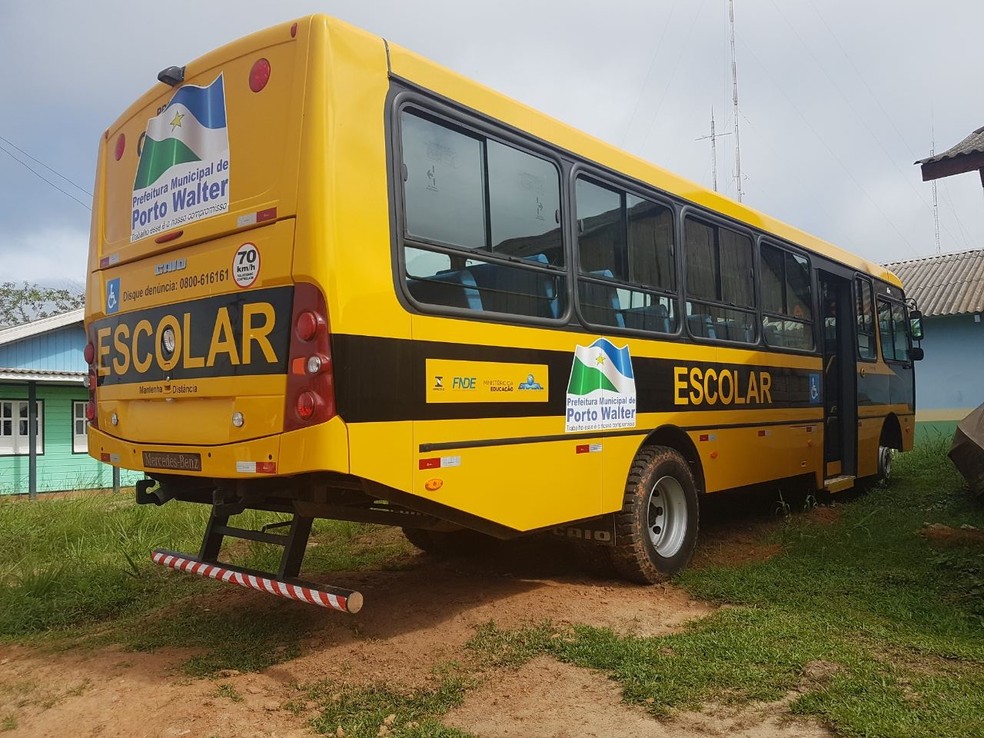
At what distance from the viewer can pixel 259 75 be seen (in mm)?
4109

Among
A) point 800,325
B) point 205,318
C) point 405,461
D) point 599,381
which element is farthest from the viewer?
point 800,325

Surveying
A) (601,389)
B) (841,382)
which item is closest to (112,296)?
(601,389)

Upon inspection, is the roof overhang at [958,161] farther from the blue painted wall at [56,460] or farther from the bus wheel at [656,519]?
the blue painted wall at [56,460]

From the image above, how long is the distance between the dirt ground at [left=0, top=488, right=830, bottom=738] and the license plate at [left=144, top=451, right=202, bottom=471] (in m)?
1.06

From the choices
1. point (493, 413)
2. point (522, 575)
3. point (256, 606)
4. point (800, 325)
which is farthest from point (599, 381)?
point (800, 325)

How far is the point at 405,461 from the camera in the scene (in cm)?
391

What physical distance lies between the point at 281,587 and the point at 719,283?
4480 millimetres

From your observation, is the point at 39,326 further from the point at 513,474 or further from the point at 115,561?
the point at 513,474

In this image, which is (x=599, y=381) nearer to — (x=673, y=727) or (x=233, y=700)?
(x=673, y=727)

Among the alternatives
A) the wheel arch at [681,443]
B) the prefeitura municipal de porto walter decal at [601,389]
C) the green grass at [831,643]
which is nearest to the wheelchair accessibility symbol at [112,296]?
the prefeitura municipal de porto walter decal at [601,389]

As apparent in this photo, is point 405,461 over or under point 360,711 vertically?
over

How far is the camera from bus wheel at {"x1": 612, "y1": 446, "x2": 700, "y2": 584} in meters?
5.50

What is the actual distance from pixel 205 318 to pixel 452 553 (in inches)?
136

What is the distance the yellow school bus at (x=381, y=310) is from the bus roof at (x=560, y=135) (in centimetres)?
2
